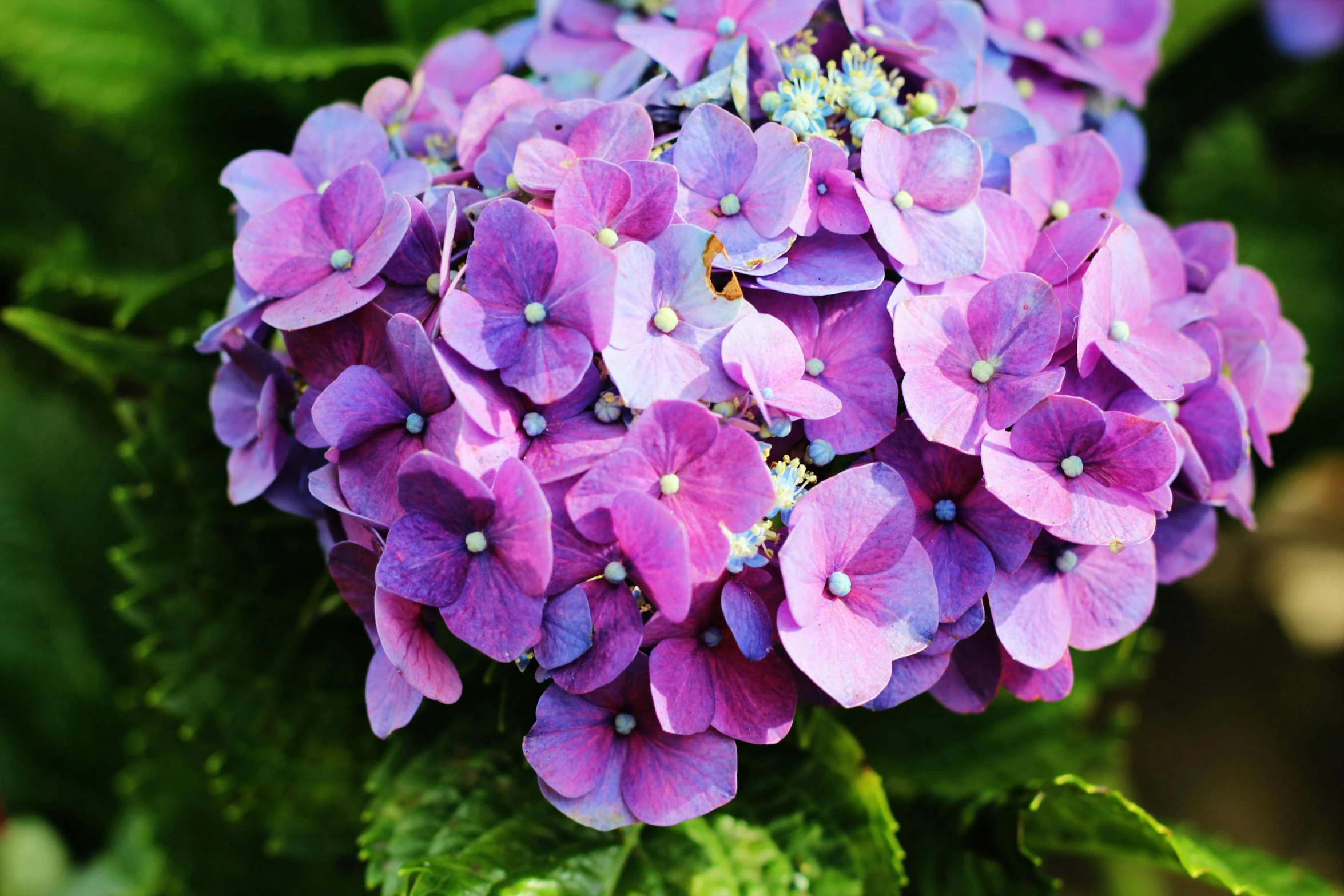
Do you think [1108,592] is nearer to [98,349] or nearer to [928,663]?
[928,663]

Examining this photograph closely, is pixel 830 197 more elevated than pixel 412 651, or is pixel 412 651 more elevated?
pixel 830 197

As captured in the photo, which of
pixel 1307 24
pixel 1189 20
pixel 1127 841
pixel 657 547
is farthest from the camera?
pixel 1307 24

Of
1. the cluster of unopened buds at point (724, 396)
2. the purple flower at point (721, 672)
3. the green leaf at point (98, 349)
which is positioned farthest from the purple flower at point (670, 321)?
the green leaf at point (98, 349)

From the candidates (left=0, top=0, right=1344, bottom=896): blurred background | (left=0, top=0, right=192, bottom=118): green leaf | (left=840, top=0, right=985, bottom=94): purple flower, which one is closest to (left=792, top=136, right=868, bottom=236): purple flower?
(left=840, top=0, right=985, bottom=94): purple flower

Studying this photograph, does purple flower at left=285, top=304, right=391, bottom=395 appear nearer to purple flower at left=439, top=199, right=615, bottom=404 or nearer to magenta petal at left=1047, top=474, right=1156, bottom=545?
purple flower at left=439, top=199, right=615, bottom=404

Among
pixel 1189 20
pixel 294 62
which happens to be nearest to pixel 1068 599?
pixel 294 62

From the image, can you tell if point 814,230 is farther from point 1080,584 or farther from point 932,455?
point 1080,584
